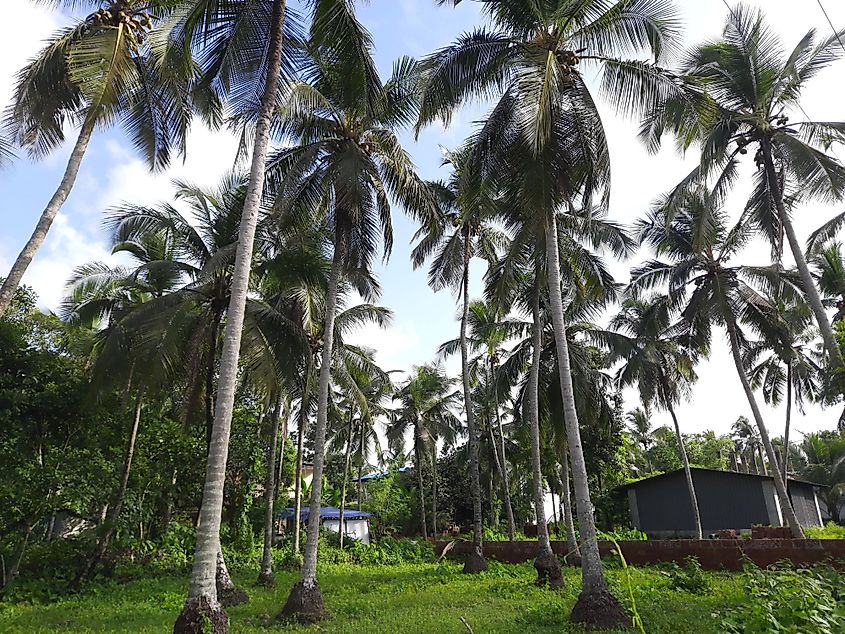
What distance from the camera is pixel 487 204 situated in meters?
11.9

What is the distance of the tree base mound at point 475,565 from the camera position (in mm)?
15359

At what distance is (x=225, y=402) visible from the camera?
738cm

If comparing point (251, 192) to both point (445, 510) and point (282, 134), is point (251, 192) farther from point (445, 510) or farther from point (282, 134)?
point (445, 510)

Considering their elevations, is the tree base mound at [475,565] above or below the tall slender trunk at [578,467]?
below

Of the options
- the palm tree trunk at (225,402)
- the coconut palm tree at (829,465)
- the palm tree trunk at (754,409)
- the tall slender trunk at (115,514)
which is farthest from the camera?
the coconut palm tree at (829,465)

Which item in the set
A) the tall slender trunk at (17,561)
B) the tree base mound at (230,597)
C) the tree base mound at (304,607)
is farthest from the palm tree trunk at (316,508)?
the tall slender trunk at (17,561)

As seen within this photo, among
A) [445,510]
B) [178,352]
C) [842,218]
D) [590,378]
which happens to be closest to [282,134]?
[178,352]

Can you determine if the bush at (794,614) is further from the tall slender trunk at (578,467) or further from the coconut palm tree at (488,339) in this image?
the coconut palm tree at (488,339)

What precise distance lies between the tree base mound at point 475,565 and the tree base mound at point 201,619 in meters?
10.1

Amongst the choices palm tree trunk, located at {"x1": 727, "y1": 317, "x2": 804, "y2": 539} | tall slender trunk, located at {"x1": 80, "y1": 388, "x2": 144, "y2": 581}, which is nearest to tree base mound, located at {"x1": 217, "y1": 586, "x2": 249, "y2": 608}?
tall slender trunk, located at {"x1": 80, "y1": 388, "x2": 144, "y2": 581}

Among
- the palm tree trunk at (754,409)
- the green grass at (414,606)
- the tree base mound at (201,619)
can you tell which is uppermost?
the palm tree trunk at (754,409)

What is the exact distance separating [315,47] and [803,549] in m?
14.1

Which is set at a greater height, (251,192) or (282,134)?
(282,134)

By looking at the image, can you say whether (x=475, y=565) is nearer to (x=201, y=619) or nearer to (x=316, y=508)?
(x=316, y=508)
